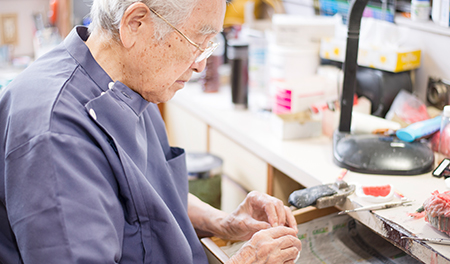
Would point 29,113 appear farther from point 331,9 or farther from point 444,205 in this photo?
point 331,9

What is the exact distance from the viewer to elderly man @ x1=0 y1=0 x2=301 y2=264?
794 millimetres

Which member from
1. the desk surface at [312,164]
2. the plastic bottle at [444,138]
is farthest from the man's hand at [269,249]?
the plastic bottle at [444,138]

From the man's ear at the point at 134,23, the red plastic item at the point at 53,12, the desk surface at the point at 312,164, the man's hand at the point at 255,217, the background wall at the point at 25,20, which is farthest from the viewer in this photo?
the background wall at the point at 25,20

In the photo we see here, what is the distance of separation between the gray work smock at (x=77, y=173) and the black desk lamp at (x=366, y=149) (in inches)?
23.3

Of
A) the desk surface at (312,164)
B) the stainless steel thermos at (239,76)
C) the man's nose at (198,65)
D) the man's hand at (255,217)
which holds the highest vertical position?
the man's nose at (198,65)

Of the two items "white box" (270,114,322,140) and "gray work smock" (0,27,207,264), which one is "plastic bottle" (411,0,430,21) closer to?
"white box" (270,114,322,140)

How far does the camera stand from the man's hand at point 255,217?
1.17 m

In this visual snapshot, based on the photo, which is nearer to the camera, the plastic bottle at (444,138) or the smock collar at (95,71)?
the smock collar at (95,71)

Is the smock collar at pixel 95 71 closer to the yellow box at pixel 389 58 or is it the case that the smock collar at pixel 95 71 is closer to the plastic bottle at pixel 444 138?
the plastic bottle at pixel 444 138

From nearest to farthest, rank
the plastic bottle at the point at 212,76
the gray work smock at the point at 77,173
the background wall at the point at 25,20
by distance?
the gray work smock at the point at 77,173
the plastic bottle at the point at 212,76
the background wall at the point at 25,20

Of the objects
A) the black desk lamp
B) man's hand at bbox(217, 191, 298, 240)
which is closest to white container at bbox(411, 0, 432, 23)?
the black desk lamp

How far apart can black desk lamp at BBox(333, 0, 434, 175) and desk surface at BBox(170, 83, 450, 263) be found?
0.03 metres

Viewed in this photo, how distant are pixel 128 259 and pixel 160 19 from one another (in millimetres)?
515

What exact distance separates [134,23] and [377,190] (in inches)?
30.0
